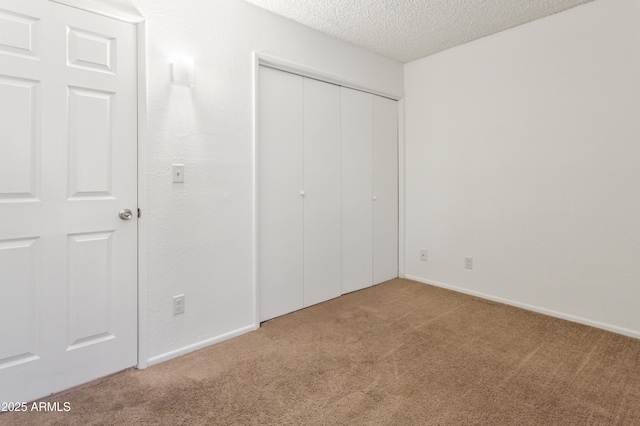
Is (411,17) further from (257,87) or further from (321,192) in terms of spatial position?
(321,192)

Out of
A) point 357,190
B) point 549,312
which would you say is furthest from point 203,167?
point 549,312

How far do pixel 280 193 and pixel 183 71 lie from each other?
44.0 inches

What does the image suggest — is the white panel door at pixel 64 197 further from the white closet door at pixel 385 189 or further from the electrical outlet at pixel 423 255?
the electrical outlet at pixel 423 255

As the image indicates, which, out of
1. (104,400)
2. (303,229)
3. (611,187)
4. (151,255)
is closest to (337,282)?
(303,229)

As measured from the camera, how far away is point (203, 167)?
2.29m

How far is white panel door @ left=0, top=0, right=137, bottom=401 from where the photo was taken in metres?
1.67

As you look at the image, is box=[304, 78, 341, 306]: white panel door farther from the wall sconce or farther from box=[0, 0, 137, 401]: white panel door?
box=[0, 0, 137, 401]: white panel door

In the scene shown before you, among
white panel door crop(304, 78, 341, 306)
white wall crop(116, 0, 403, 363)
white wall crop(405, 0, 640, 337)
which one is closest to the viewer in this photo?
white wall crop(116, 0, 403, 363)

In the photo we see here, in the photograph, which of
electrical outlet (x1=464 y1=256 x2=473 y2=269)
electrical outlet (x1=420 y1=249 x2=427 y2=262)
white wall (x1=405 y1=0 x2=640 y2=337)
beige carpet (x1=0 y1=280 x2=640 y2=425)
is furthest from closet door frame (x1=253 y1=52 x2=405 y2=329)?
electrical outlet (x1=464 y1=256 x2=473 y2=269)

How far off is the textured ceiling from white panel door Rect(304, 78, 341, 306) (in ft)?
1.61

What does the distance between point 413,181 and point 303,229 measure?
5.00 feet

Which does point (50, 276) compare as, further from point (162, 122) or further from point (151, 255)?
point (162, 122)

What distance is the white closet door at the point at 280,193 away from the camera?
106 inches

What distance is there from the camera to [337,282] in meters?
3.30
